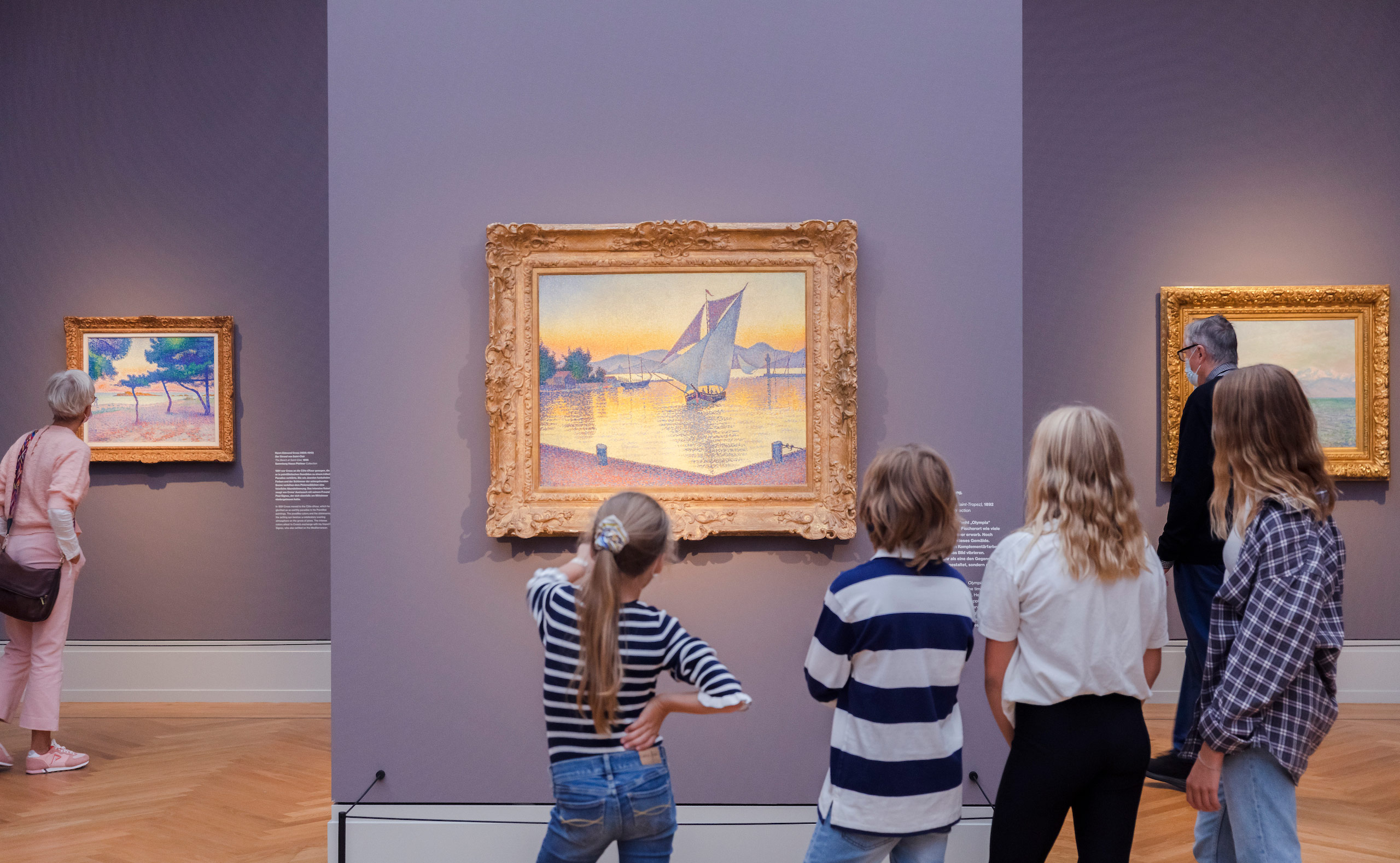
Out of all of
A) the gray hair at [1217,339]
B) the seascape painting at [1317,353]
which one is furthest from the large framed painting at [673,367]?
the seascape painting at [1317,353]

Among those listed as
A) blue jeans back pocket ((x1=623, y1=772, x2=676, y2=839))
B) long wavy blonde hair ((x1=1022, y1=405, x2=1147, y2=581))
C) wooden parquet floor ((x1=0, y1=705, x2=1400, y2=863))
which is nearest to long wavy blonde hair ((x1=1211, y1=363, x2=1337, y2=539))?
long wavy blonde hair ((x1=1022, y1=405, x2=1147, y2=581))

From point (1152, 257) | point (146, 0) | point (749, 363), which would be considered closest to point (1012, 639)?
point (749, 363)

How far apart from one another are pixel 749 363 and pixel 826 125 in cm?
88

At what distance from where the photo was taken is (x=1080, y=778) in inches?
76.6

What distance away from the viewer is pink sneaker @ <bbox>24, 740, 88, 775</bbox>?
431 centimetres

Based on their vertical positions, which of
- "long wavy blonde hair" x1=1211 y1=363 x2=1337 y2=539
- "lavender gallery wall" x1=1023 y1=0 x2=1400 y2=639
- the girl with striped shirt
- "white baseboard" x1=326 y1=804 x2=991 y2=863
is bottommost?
"white baseboard" x1=326 y1=804 x2=991 y2=863

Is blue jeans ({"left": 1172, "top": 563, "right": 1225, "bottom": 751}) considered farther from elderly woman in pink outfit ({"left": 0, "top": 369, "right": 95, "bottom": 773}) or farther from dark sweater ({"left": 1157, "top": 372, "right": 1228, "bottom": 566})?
elderly woman in pink outfit ({"left": 0, "top": 369, "right": 95, "bottom": 773})

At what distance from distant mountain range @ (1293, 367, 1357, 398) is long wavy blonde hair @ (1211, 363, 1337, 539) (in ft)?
12.6

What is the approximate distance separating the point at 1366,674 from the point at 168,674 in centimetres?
728

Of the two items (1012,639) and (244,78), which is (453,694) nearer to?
(1012,639)

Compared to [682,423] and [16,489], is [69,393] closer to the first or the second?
[16,489]

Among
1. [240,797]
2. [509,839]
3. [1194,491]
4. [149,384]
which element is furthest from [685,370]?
[149,384]

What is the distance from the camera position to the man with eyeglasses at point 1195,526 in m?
3.76

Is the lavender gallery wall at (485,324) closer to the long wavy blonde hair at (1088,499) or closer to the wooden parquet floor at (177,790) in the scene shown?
the wooden parquet floor at (177,790)
